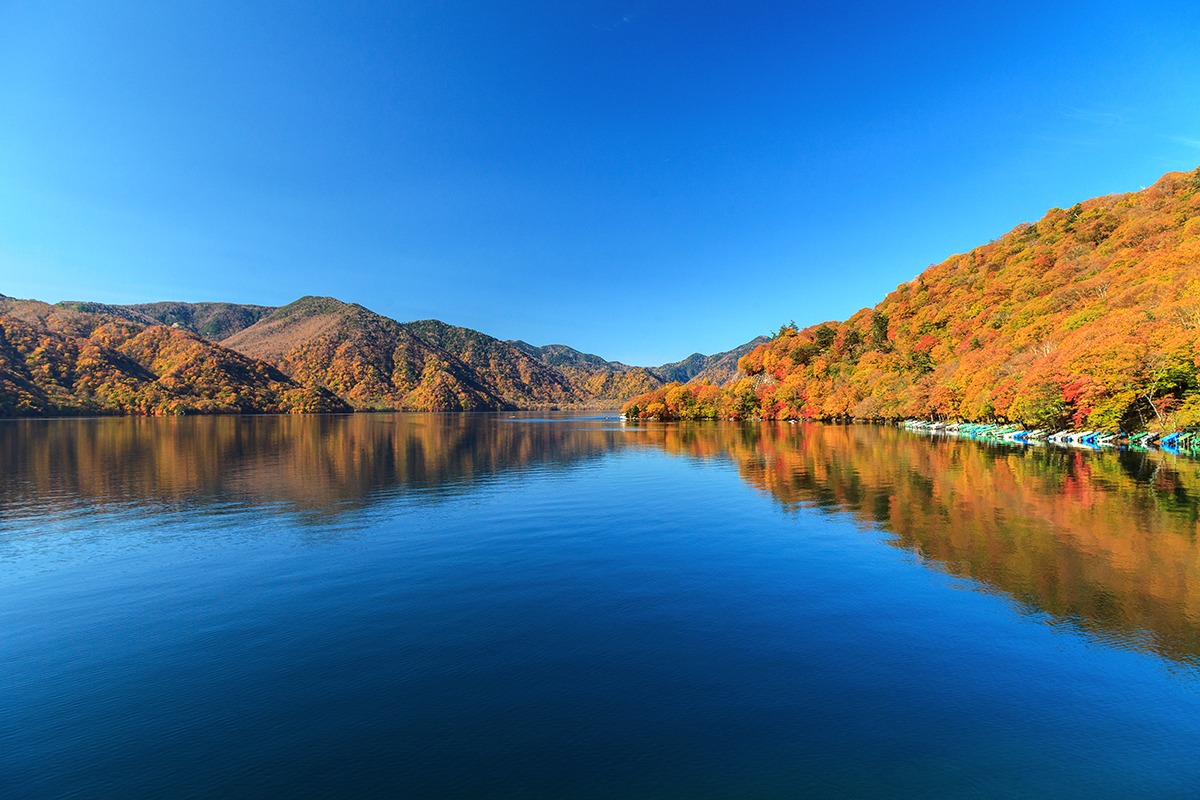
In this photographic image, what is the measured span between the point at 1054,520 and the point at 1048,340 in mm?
74920

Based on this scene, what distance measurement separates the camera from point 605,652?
13906 mm

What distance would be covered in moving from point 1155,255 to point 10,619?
136139 mm

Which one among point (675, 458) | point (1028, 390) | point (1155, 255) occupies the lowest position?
point (675, 458)

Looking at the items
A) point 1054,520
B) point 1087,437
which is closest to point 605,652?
point 1054,520

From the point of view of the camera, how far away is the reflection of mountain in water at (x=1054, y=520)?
16359 millimetres

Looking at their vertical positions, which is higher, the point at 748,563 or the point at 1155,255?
the point at 1155,255

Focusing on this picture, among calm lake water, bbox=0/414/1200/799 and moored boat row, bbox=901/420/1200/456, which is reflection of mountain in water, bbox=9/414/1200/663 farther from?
moored boat row, bbox=901/420/1200/456

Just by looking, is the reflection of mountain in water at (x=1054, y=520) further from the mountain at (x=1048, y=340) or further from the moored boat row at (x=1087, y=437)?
the mountain at (x=1048, y=340)

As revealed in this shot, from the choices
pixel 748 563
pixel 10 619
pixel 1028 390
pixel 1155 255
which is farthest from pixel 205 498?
pixel 1155 255

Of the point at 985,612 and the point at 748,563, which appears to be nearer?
the point at 985,612

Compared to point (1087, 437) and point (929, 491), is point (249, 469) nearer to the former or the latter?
point (929, 491)

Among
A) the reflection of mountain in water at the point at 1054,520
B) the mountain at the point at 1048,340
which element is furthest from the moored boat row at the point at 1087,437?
the reflection of mountain in water at the point at 1054,520

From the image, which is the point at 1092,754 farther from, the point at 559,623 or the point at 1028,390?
the point at 1028,390

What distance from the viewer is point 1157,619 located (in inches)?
601
